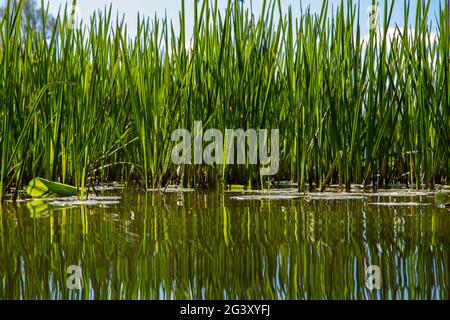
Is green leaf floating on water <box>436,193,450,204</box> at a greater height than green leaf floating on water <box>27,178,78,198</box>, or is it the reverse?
green leaf floating on water <box>27,178,78,198</box>

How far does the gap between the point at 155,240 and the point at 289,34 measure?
1.43 m

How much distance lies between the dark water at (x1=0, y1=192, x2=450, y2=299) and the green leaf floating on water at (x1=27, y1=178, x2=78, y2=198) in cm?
32

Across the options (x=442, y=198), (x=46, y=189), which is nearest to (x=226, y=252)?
(x=442, y=198)

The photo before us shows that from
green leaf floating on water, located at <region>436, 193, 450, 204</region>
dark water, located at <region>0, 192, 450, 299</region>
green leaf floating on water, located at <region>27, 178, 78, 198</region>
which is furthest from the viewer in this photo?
green leaf floating on water, located at <region>27, 178, 78, 198</region>

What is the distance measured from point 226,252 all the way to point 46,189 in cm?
111

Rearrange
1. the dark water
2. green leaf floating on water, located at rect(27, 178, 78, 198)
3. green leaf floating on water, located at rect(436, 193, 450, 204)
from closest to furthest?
the dark water
green leaf floating on water, located at rect(436, 193, 450, 204)
green leaf floating on water, located at rect(27, 178, 78, 198)

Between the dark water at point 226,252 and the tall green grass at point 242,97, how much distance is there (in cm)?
55

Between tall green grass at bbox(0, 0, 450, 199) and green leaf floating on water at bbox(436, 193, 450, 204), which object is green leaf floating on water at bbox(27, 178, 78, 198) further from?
green leaf floating on water at bbox(436, 193, 450, 204)

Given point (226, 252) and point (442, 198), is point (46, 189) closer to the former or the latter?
point (226, 252)

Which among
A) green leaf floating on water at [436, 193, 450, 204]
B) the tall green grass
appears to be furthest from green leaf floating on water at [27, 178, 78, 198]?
green leaf floating on water at [436, 193, 450, 204]

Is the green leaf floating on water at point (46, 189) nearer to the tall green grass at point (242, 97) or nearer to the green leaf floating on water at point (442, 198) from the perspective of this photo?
the tall green grass at point (242, 97)

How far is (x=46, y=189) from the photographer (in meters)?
1.96

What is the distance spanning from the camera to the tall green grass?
2.09 meters

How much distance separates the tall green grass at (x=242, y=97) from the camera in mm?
2094
